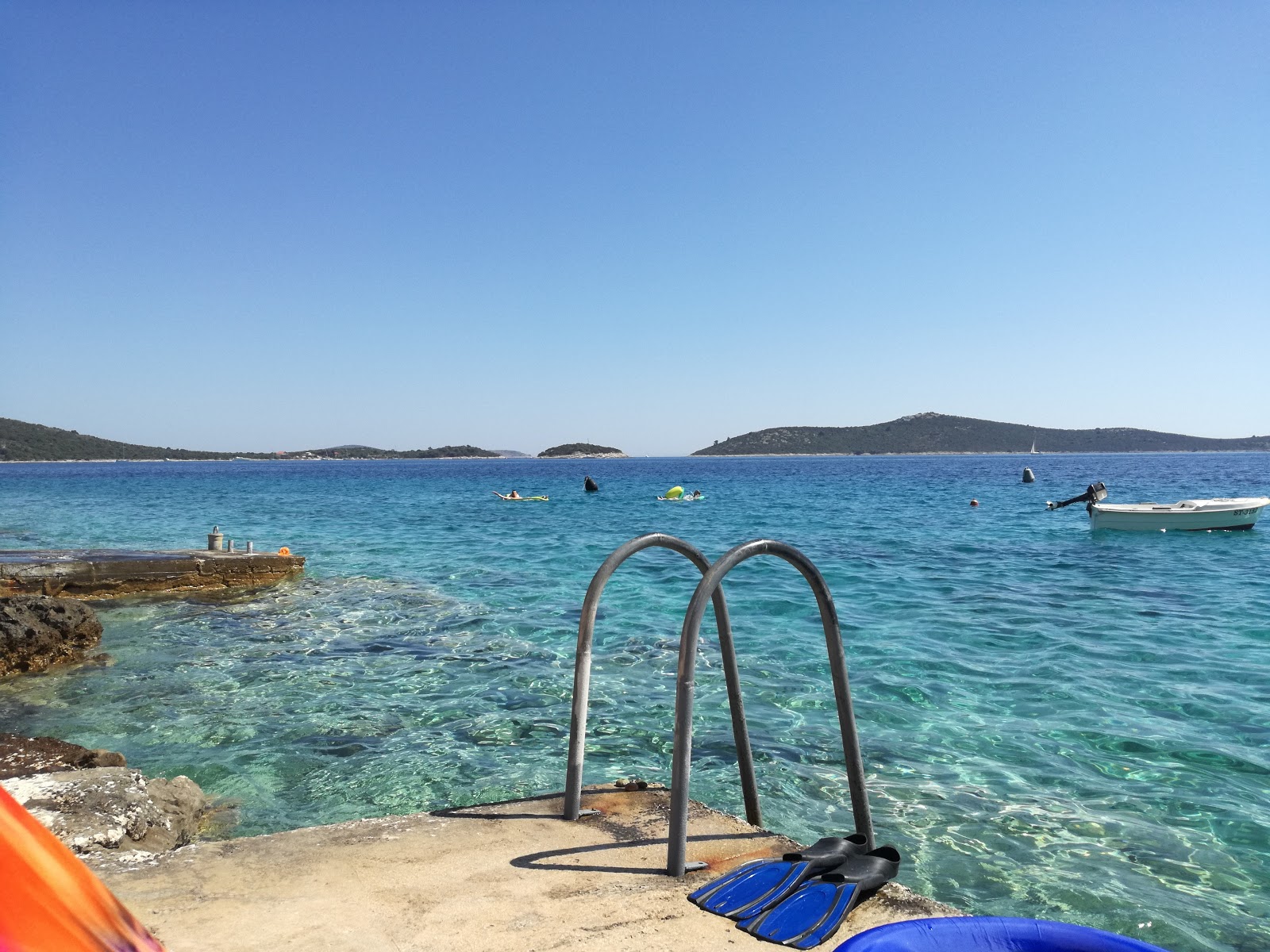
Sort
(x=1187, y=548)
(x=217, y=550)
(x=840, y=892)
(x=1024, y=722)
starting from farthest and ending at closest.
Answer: (x=1187, y=548), (x=217, y=550), (x=1024, y=722), (x=840, y=892)

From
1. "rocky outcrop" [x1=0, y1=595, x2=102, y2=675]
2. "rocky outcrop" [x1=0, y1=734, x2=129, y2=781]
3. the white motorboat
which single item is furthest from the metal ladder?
the white motorboat

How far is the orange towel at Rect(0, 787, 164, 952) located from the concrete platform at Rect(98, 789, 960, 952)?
1.55 m

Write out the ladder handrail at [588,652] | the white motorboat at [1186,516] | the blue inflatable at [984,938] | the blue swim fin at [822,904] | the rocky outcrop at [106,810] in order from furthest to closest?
the white motorboat at [1186,516] < the rocky outcrop at [106,810] < the ladder handrail at [588,652] < the blue swim fin at [822,904] < the blue inflatable at [984,938]

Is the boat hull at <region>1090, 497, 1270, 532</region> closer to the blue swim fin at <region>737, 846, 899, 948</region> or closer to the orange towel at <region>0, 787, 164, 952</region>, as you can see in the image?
the blue swim fin at <region>737, 846, 899, 948</region>

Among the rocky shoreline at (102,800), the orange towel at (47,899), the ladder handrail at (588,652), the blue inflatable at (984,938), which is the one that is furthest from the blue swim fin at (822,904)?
the rocky shoreline at (102,800)

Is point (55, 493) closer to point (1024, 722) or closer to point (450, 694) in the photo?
point (450, 694)

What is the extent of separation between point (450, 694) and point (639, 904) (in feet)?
19.7

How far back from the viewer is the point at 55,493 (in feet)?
196

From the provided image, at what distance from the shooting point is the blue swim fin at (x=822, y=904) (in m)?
2.75

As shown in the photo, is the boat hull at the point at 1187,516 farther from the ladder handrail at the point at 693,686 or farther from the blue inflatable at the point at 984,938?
the blue inflatable at the point at 984,938

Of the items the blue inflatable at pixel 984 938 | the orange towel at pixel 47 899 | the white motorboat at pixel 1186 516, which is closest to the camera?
the orange towel at pixel 47 899

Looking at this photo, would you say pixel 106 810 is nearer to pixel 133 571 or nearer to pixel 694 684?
pixel 694 684

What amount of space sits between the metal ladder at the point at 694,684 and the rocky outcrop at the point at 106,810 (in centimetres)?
236

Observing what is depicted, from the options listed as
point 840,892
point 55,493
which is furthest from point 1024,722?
point 55,493
